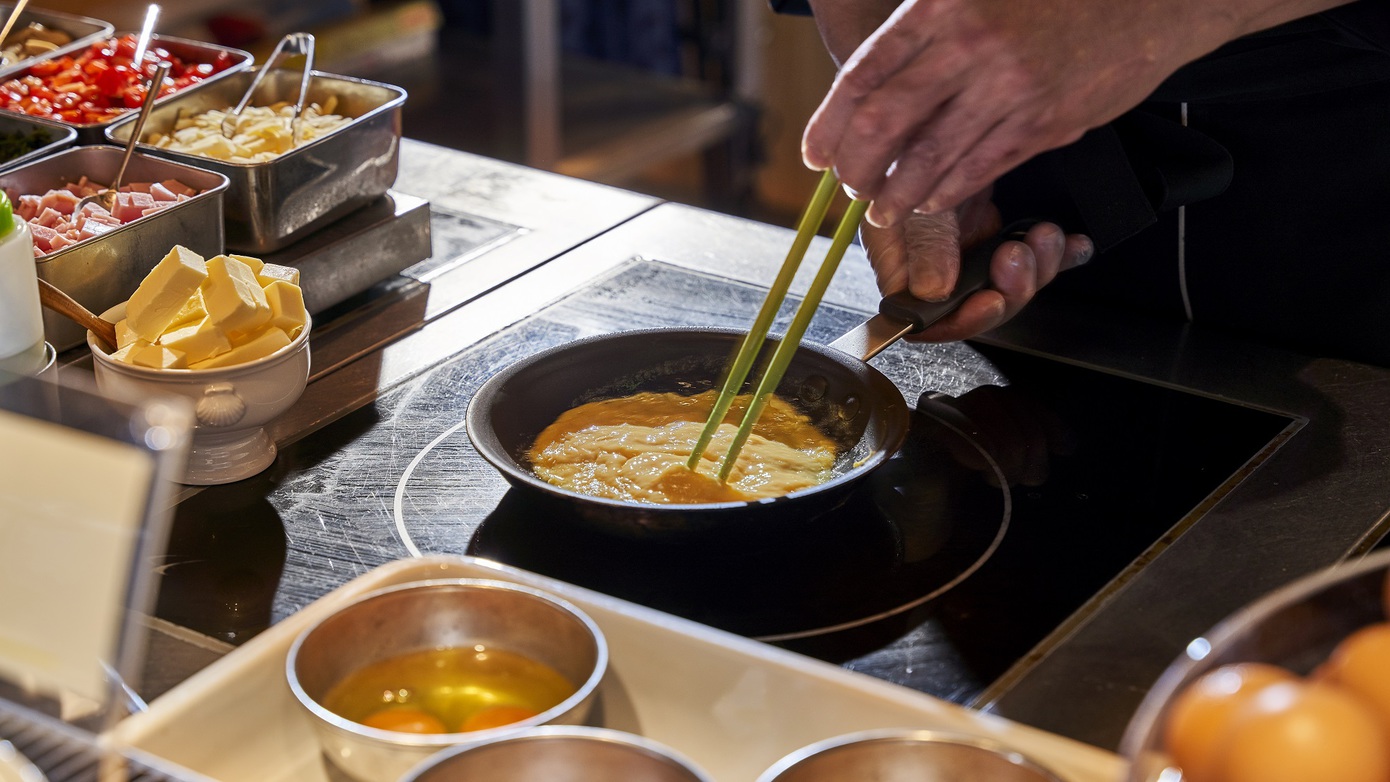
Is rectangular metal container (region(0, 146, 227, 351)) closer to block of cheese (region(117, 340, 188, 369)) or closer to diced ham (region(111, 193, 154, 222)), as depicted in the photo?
diced ham (region(111, 193, 154, 222))

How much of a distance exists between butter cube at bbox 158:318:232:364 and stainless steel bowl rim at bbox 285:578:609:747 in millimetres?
339

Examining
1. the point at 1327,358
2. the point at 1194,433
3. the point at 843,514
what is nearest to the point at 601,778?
the point at 843,514

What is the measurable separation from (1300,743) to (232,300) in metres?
0.80

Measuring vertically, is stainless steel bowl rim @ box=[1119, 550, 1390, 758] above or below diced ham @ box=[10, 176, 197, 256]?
above

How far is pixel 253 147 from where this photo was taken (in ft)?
4.55

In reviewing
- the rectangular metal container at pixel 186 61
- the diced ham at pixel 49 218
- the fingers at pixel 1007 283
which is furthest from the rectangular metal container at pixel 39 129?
the fingers at pixel 1007 283

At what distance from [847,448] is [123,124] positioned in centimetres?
84

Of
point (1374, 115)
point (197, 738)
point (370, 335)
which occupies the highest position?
point (1374, 115)

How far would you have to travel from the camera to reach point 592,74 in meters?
3.69

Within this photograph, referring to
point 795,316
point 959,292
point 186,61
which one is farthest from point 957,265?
point 186,61

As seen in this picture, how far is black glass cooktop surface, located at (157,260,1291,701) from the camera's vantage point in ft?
2.94

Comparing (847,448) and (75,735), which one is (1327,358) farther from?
(75,735)

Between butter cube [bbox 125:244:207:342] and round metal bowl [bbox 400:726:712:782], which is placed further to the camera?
butter cube [bbox 125:244:207:342]

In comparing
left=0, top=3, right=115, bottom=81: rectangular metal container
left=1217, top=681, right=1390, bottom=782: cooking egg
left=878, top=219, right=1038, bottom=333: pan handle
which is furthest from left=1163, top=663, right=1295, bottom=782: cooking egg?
left=0, top=3, right=115, bottom=81: rectangular metal container
